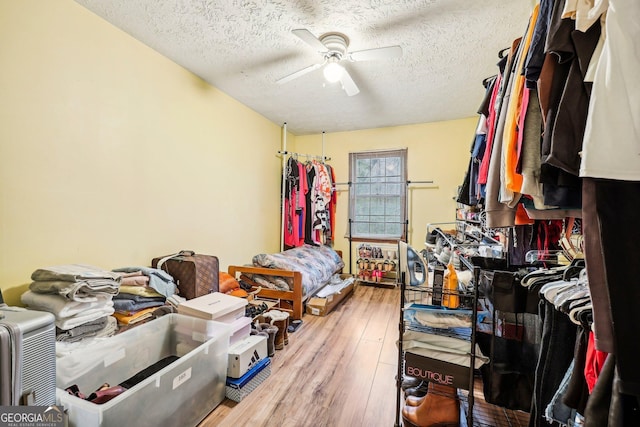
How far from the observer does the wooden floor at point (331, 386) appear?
1489 mm

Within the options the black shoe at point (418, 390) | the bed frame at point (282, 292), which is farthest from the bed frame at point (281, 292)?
the black shoe at point (418, 390)

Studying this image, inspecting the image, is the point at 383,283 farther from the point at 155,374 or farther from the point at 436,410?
the point at 155,374

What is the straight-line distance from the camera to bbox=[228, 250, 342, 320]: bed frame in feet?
9.08

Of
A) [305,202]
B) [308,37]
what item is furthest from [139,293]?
[305,202]

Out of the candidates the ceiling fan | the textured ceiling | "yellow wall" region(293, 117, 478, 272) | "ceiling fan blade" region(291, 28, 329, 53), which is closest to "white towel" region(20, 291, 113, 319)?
the textured ceiling

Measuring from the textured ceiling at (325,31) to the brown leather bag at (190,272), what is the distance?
1.75 metres

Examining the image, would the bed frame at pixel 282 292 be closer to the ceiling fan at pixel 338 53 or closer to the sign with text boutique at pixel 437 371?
the sign with text boutique at pixel 437 371

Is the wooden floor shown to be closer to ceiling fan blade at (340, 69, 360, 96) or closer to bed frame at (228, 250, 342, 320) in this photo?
bed frame at (228, 250, 342, 320)

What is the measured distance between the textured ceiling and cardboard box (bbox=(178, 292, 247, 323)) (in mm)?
1982

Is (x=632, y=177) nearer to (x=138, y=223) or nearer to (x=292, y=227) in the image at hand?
(x=138, y=223)

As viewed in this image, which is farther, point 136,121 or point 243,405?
point 136,121

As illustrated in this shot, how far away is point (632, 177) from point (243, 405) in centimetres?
193

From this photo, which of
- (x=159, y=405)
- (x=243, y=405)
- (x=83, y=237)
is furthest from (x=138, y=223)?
(x=243, y=405)

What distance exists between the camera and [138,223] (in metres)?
2.17
